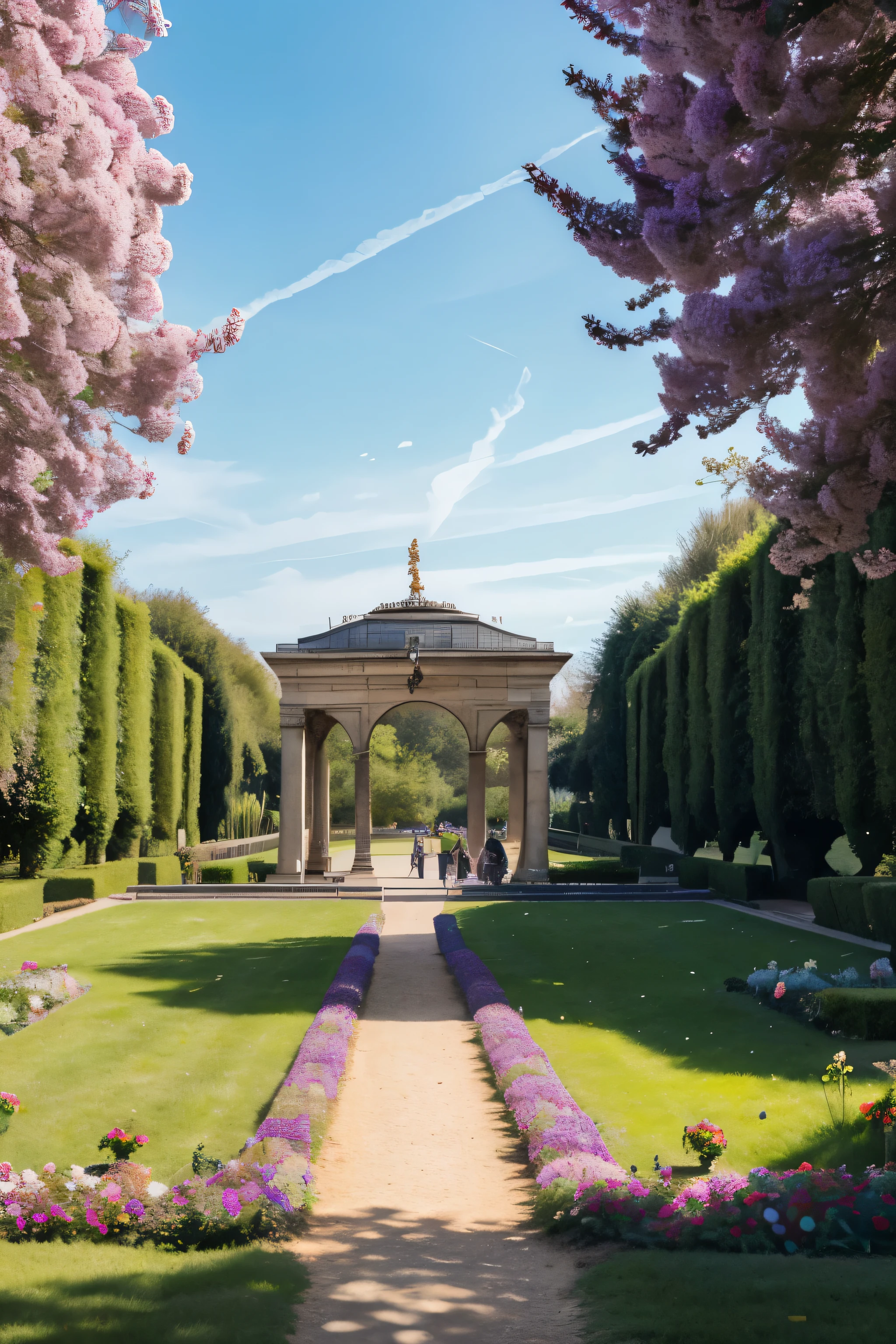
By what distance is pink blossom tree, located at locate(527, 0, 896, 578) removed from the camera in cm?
498

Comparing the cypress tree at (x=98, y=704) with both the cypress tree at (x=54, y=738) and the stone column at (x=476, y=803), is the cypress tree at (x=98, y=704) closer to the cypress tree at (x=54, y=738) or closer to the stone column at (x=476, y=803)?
the cypress tree at (x=54, y=738)

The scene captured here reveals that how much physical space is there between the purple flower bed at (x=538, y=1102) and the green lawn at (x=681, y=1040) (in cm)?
25

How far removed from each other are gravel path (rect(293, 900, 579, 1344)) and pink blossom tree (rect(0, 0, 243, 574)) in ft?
15.0

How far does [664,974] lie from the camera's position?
50.1 ft

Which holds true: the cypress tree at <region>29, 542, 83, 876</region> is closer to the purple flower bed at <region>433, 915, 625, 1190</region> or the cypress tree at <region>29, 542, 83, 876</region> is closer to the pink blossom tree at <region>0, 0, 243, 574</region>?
the purple flower bed at <region>433, 915, 625, 1190</region>

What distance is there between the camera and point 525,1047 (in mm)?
10734

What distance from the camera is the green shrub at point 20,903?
66.7ft

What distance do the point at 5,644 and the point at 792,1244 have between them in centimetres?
1741

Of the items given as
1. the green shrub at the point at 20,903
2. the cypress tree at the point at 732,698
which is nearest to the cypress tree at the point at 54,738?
the green shrub at the point at 20,903

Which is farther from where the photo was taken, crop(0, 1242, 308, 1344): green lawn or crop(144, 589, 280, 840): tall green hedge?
crop(144, 589, 280, 840): tall green hedge

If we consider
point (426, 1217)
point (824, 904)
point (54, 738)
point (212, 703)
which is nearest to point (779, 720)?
point (824, 904)

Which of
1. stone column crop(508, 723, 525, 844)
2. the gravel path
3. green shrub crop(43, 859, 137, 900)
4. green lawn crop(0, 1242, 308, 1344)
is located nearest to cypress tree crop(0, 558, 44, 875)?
green shrub crop(43, 859, 137, 900)

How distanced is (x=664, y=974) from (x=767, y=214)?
1212cm

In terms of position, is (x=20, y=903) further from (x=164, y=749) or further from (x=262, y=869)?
(x=164, y=749)
